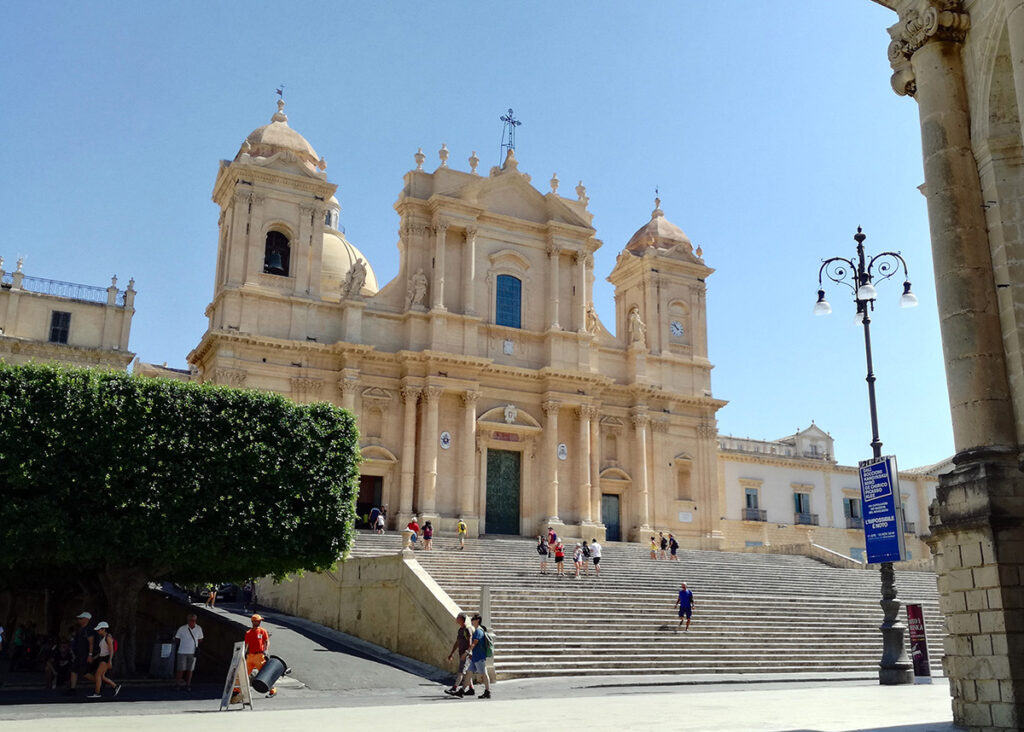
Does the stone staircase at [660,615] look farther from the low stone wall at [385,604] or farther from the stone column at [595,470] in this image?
the stone column at [595,470]

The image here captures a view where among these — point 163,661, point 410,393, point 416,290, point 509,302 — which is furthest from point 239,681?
point 509,302

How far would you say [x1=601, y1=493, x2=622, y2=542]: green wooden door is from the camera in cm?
3531

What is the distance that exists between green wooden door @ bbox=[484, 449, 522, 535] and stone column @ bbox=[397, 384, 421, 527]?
3086 millimetres

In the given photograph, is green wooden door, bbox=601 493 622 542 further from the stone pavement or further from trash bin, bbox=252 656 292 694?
trash bin, bbox=252 656 292 694

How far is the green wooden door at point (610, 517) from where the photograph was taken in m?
35.3

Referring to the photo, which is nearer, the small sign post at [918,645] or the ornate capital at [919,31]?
the ornate capital at [919,31]

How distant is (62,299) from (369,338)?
13755 mm

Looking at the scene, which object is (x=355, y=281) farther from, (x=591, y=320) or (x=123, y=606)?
(x=123, y=606)

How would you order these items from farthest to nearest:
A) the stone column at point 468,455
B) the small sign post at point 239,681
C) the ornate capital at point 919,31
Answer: the stone column at point 468,455, the small sign post at point 239,681, the ornate capital at point 919,31

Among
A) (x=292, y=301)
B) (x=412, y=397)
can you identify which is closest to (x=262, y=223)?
(x=292, y=301)

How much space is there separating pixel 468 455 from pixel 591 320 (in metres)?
7.74

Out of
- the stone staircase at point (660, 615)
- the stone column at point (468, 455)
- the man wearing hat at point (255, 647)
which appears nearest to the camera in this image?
the man wearing hat at point (255, 647)

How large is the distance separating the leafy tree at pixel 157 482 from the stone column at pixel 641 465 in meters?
17.5

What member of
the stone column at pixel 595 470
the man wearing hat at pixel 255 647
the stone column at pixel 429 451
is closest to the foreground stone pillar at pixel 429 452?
the stone column at pixel 429 451
